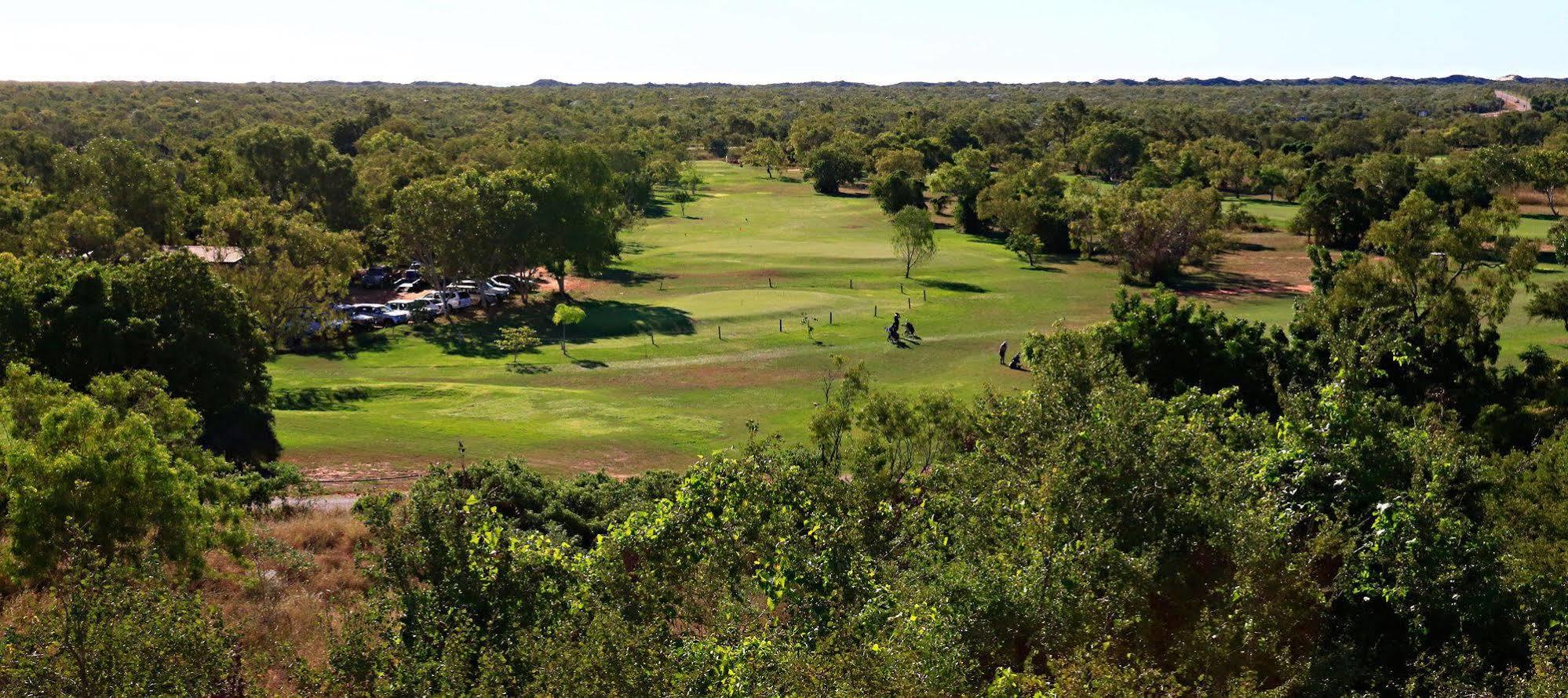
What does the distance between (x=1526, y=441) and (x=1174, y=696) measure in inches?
1182

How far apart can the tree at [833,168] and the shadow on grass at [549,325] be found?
234ft

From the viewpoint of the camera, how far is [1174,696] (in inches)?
497

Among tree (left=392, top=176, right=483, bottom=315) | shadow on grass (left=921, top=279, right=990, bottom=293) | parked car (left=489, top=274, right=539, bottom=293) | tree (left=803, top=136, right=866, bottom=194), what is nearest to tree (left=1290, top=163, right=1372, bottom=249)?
shadow on grass (left=921, top=279, right=990, bottom=293)

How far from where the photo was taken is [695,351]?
59.4 m

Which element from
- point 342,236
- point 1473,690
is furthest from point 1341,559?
point 342,236

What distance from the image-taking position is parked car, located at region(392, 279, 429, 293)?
252ft

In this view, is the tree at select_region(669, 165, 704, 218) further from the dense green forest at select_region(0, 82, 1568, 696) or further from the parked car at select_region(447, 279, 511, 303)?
the dense green forest at select_region(0, 82, 1568, 696)

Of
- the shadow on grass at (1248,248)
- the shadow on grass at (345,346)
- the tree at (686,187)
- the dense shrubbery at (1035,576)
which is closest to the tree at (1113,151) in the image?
the shadow on grass at (1248,248)

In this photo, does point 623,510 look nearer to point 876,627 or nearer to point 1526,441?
point 876,627

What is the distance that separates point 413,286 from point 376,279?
429 cm

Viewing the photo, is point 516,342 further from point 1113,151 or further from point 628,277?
point 1113,151

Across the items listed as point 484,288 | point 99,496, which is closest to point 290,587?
point 99,496

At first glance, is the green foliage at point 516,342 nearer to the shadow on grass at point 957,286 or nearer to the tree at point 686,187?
the shadow on grass at point 957,286

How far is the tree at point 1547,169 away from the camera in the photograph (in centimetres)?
10762
